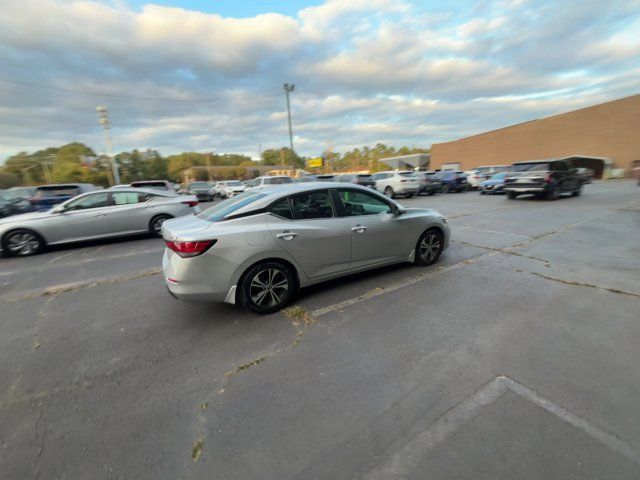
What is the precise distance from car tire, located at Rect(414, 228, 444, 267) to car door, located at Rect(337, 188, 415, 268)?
27 cm

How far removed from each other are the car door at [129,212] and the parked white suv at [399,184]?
13.7m

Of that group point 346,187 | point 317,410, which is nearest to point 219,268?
point 317,410

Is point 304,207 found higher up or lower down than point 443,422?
higher up

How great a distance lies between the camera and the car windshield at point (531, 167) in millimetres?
13641

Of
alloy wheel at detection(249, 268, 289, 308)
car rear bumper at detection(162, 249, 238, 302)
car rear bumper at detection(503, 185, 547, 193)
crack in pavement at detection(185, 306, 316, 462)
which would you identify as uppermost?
car rear bumper at detection(162, 249, 238, 302)

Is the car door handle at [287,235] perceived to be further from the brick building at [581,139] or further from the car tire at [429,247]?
the brick building at [581,139]

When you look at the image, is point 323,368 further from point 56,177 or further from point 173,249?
point 56,177

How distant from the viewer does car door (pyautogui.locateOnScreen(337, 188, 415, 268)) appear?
430cm

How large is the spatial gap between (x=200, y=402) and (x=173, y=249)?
5.62 ft

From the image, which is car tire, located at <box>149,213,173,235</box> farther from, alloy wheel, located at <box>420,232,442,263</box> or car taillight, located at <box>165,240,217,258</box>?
alloy wheel, located at <box>420,232,442,263</box>

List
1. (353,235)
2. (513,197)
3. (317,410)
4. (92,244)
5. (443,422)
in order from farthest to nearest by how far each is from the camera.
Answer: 1. (513,197)
2. (92,244)
3. (353,235)
4. (317,410)
5. (443,422)

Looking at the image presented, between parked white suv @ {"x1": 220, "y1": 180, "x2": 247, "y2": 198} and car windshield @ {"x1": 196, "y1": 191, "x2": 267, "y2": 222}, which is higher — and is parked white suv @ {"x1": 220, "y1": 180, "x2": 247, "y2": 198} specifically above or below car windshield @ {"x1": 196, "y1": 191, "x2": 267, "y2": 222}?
below

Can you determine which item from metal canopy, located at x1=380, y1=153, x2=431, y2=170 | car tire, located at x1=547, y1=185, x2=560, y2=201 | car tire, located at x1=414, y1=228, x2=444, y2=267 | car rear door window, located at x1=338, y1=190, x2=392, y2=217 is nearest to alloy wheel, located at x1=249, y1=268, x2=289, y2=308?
car rear door window, located at x1=338, y1=190, x2=392, y2=217

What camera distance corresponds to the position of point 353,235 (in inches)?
166
